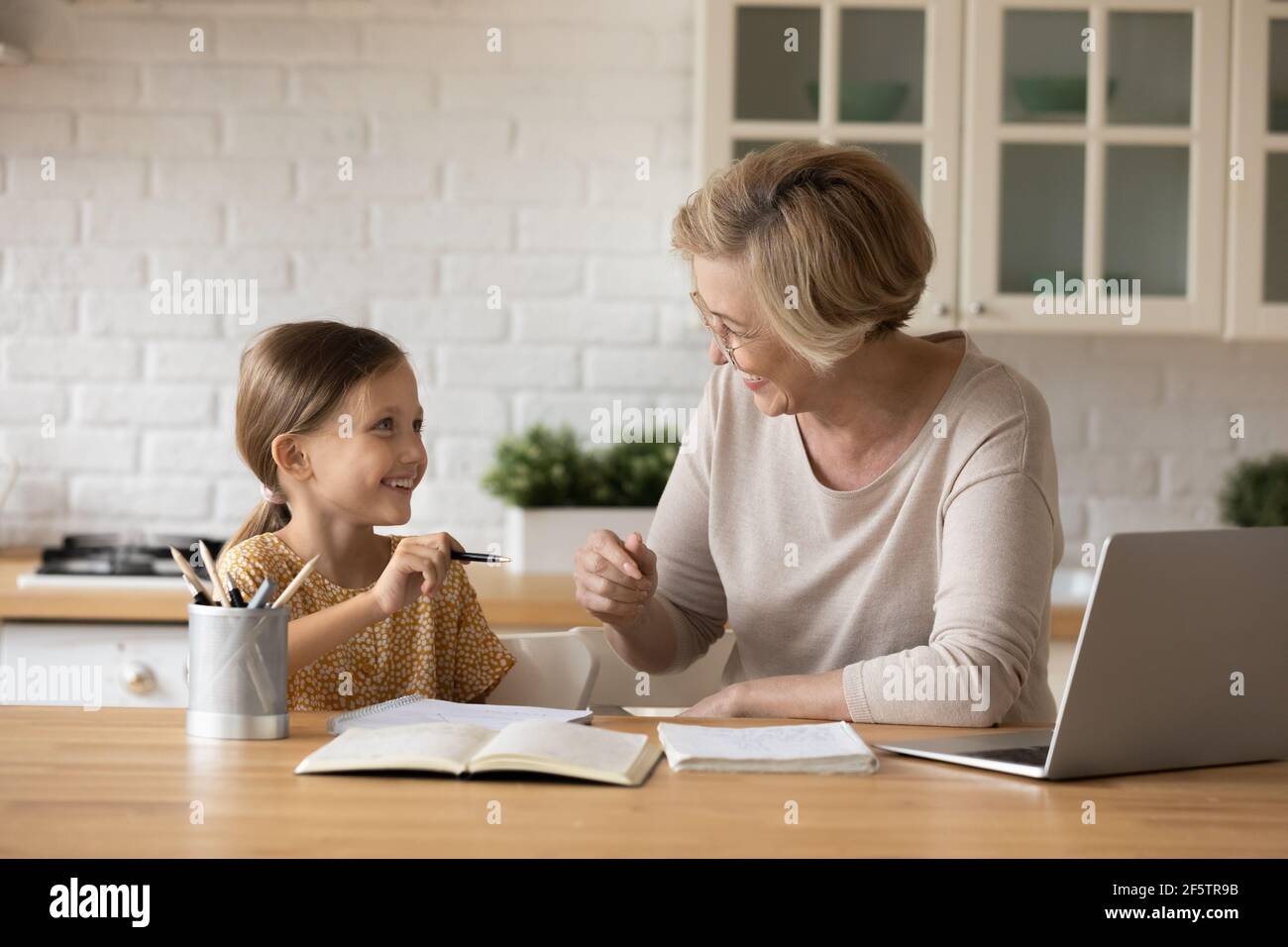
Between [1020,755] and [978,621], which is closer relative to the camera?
[1020,755]

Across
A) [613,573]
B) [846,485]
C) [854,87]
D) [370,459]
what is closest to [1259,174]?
[854,87]

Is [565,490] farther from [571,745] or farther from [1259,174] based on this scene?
[571,745]

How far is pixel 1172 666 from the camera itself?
119 cm

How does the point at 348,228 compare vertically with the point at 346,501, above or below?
above

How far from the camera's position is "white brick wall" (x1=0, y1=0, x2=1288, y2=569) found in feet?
9.86

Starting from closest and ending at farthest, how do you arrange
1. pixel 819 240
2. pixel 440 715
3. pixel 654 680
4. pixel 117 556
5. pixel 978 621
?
pixel 440 715 → pixel 978 621 → pixel 819 240 → pixel 654 680 → pixel 117 556

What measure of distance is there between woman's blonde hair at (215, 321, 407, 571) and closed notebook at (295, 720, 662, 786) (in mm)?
651

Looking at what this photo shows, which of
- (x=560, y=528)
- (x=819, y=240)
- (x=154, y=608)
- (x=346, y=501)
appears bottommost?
(x=154, y=608)

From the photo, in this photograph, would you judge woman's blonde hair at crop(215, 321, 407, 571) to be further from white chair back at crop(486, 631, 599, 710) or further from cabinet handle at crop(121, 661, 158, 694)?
cabinet handle at crop(121, 661, 158, 694)

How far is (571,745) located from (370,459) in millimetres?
702

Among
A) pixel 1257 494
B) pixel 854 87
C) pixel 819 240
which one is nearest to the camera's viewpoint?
pixel 819 240

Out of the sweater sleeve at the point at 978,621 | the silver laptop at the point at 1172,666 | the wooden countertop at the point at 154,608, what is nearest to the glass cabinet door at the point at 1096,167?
→ the wooden countertop at the point at 154,608

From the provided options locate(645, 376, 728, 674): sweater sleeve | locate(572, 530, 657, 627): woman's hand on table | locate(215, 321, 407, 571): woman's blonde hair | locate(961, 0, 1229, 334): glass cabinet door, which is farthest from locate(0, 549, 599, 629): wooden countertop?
locate(961, 0, 1229, 334): glass cabinet door
